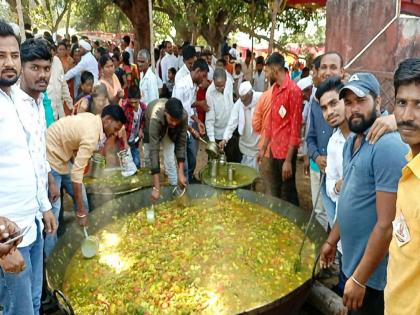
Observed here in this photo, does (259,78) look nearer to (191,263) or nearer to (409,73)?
(191,263)

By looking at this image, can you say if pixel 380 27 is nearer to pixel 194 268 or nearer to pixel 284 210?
pixel 284 210

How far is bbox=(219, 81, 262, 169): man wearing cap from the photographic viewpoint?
584 cm

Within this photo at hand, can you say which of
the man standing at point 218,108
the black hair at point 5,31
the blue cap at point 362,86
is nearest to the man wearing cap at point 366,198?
the blue cap at point 362,86

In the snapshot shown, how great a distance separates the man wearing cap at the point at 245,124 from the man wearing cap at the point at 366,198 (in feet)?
10.7

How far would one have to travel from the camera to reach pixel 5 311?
255 cm

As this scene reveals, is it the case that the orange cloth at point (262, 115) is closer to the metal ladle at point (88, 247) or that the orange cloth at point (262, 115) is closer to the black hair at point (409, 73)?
the metal ladle at point (88, 247)

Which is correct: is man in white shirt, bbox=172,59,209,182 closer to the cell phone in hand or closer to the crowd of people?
the crowd of people

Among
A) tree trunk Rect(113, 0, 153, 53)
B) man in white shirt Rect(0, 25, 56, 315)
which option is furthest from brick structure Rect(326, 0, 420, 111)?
tree trunk Rect(113, 0, 153, 53)

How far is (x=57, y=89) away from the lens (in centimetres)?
669

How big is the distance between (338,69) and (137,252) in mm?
2946

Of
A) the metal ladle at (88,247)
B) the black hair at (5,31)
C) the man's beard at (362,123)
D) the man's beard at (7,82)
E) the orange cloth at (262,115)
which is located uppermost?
the black hair at (5,31)

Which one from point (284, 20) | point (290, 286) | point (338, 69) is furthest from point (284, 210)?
point (284, 20)

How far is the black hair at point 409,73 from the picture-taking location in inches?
68.4

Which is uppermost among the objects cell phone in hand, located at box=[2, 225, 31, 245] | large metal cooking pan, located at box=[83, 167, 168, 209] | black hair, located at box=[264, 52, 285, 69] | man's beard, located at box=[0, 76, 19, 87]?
black hair, located at box=[264, 52, 285, 69]
